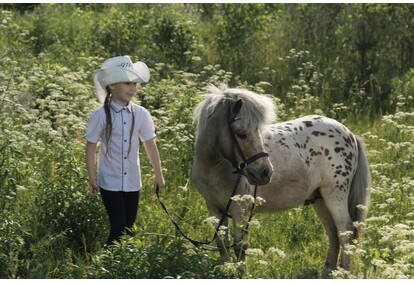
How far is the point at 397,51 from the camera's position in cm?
1555

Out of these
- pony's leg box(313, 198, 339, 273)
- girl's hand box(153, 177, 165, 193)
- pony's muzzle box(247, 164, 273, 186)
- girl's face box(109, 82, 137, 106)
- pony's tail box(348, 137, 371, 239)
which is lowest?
pony's leg box(313, 198, 339, 273)

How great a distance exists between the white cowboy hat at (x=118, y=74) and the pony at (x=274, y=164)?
602 millimetres

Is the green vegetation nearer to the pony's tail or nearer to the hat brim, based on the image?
the pony's tail

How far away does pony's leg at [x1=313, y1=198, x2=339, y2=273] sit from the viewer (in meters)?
8.04

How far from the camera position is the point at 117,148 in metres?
6.90

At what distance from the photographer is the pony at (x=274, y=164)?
23.0 ft

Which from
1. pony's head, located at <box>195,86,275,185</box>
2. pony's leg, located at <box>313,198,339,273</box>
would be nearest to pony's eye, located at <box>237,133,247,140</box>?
pony's head, located at <box>195,86,275,185</box>

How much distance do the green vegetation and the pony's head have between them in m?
0.70

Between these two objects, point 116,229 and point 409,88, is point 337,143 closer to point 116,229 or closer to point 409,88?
point 116,229

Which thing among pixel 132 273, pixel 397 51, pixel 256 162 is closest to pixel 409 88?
pixel 397 51

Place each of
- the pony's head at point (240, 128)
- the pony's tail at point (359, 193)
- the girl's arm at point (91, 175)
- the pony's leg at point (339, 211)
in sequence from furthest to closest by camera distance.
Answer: the pony's tail at point (359, 193)
the pony's leg at point (339, 211)
the pony's head at point (240, 128)
the girl's arm at point (91, 175)

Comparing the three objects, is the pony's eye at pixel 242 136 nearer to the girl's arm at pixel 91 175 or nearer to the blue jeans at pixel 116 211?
the blue jeans at pixel 116 211

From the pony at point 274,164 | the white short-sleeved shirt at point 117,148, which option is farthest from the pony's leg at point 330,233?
the white short-sleeved shirt at point 117,148

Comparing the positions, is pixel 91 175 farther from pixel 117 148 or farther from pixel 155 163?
pixel 155 163
